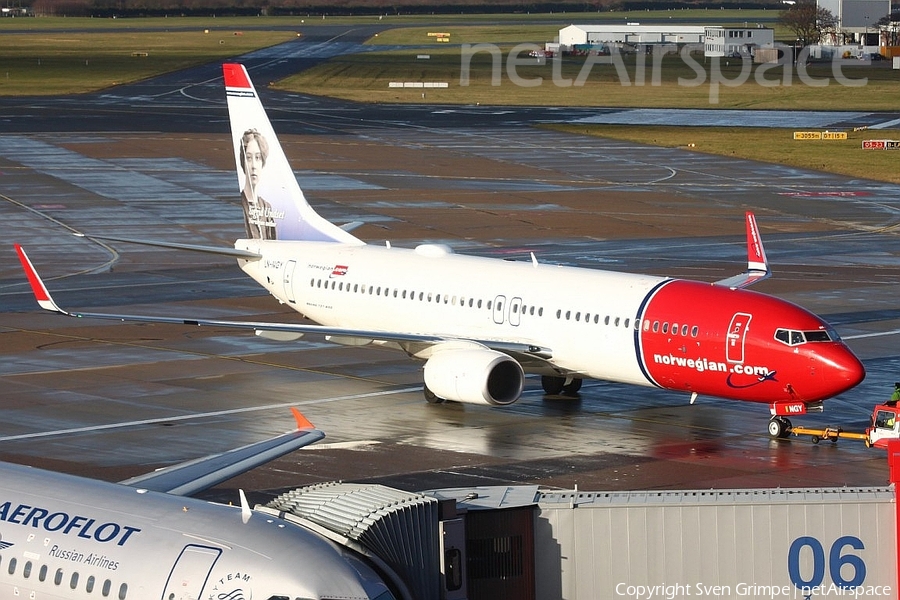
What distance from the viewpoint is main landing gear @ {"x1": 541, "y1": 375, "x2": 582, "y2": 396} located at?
4053 cm

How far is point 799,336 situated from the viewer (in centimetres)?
3488

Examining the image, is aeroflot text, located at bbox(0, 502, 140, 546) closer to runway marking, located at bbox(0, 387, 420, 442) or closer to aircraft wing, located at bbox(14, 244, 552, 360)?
runway marking, located at bbox(0, 387, 420, 442)

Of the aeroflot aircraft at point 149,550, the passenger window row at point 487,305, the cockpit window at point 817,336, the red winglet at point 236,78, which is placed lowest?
the cockpit window at point 817,336

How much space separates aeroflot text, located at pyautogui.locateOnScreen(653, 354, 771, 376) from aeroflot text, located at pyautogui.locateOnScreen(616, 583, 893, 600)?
15.2 metres

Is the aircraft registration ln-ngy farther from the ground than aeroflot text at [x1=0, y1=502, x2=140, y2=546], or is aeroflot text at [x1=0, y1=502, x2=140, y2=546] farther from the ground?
aeroflot text at [x1=0, y1=502, x2=140, y2=546]

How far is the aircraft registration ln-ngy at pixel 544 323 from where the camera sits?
35.1 metres

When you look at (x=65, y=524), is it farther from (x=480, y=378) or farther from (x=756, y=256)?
(x=756, y=256)

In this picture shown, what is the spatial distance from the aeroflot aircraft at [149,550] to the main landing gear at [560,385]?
20469 mm

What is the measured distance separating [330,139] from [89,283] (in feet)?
176

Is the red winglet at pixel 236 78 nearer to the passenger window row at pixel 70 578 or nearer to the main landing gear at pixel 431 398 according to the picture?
the main landing gear at pixel 431 398

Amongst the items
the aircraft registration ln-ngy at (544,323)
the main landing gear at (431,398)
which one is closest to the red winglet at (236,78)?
the aircraft registration ln-ngy at (544,323)

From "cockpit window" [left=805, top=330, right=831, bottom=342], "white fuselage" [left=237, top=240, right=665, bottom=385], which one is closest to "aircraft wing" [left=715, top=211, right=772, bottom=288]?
"white fuselage" [left=237, top=240, right=665, bottom=385]

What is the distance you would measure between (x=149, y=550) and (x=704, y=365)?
1978 centimetres

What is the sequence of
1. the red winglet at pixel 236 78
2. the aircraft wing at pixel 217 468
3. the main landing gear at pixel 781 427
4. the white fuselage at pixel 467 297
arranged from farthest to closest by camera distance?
the red winglet at pixel 236 78 < the white fuselage at pixel 467 297 < the main landing gear at pixel 781 427 < the aircraft wing at pixel 217 468
